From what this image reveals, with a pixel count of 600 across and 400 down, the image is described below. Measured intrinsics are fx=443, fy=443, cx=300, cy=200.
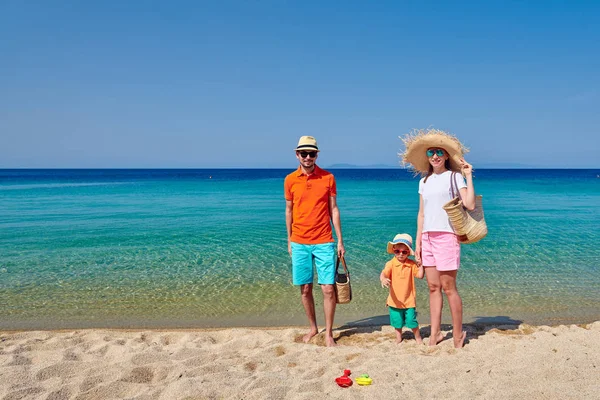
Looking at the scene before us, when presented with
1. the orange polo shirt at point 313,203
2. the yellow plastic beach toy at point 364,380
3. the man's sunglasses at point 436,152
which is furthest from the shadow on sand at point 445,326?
the man's sunglasses at point 436,152

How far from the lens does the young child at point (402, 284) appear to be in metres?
5.10

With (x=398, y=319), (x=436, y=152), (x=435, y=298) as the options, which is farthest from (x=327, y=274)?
(x=436, y=152)

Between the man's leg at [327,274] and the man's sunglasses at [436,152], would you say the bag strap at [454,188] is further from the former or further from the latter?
the man's leg at [327,274]

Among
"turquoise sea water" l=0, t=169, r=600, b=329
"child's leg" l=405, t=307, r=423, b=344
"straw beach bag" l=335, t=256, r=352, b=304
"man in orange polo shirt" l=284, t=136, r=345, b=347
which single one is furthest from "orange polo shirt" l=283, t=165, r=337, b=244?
"turquoise sea water" l=0, t=169, r=600, b=329

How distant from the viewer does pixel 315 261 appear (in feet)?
17.0

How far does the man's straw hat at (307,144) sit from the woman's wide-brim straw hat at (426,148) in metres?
1.04

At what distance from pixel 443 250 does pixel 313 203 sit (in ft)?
4.90

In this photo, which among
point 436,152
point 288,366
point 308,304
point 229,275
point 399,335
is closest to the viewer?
point 288,366

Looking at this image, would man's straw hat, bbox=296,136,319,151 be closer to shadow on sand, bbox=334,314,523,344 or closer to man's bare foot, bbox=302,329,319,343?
man's bare foot, bbox=302,329,319,343

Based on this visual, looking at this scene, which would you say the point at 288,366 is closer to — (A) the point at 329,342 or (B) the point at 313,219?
(A) the point at 329,342

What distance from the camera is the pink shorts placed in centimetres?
462

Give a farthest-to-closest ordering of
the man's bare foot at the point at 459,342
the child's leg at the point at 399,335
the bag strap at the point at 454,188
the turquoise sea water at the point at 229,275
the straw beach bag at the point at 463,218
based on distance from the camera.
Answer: the turquoise sea water at the point at 229,275 → the child's leg at the point at 399,335 → the man's bare foot at the point at 459,342 → the bag strap at the point at 454,188 → the straw beach bag at the point at 463,218

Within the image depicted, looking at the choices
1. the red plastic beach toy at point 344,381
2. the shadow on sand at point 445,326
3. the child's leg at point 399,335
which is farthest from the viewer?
the shadow on sand at point 445,326

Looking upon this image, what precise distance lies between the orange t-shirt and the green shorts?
73mm
